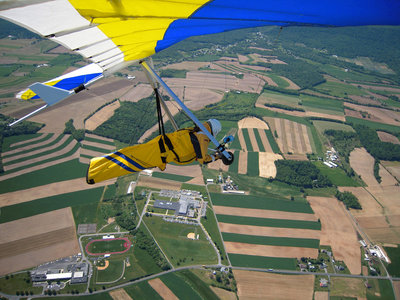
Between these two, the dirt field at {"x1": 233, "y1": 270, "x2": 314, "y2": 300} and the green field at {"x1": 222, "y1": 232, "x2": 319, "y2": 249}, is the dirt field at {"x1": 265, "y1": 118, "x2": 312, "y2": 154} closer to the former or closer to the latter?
the green field at {"x1": 222, "y1": 232, "x2": 319, "y2": 249}

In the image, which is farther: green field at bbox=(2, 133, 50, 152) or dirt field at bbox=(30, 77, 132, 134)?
dirt field at bbox=(30, 77, 132, 134)

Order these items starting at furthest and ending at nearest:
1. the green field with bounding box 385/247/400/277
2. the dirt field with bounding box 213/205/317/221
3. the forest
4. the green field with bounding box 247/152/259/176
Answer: the green field with bounding box 247/152/259/176, the forest, the dirt field with bounding box 213/205/317/221, the green field with bounding box 385/247/400/277

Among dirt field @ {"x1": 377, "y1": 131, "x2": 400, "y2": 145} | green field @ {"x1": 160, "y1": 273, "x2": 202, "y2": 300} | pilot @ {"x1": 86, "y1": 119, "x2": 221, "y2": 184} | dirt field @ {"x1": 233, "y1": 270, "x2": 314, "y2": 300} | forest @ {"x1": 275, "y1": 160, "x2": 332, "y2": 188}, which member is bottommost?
dirt field @ {"x1": 233, "y1": 270, "x2": 314, "y2": 300}

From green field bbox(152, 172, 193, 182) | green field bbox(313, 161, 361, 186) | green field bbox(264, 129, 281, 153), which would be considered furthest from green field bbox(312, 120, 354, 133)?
A: green field bbox(152, 172, 193, 182)

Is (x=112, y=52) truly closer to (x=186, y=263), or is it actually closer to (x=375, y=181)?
(x=186, y=263)

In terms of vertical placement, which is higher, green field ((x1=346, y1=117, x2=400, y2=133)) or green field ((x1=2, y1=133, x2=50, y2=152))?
green field ((x1=2, y1=133, x2=50, y2=152))

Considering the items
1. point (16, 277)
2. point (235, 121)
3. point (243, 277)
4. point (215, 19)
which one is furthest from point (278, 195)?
point (215, 19)
